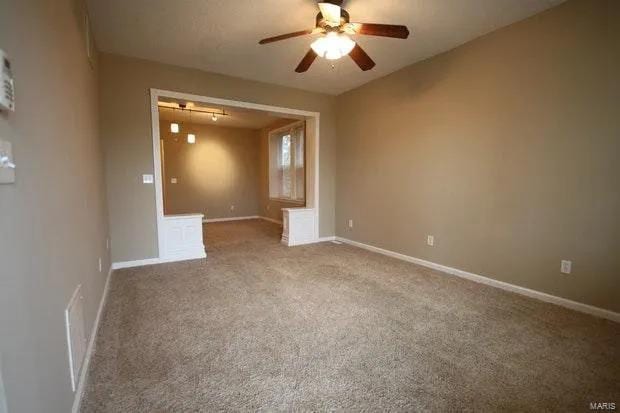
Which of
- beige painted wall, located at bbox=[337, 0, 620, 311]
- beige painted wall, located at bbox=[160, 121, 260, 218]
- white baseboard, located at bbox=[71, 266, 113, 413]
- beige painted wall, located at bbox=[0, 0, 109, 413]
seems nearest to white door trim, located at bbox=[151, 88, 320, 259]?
beige painted wall, located at bbox=[337, 0, 620, 311]

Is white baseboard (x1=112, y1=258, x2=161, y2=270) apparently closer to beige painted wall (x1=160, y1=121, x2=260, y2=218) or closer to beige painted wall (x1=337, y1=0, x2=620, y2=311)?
beige painted wall (x1=337, y1=0, x2=620, y2=311)

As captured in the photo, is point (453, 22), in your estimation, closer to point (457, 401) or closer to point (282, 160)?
point (457, 401)

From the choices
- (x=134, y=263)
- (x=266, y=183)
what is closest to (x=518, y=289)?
(x=134, y=263)

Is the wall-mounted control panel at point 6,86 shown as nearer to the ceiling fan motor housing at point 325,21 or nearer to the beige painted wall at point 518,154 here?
the ceiling fan motor housing at point 325,21

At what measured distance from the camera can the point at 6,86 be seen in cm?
81

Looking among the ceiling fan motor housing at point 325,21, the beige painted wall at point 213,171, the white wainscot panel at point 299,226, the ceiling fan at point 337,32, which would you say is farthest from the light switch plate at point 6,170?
the beige painted wall at point 213,171

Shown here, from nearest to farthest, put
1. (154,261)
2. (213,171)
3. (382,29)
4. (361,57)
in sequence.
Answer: (382,29)
(361,57)
(154,261)
(213,171)

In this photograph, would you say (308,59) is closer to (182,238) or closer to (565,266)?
(182,238)

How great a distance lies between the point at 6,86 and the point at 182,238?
11.6 ft

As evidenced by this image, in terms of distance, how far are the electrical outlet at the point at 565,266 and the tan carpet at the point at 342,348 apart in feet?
1.15

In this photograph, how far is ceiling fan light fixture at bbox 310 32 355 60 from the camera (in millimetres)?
2500

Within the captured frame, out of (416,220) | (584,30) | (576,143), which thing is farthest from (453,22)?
(416,220)

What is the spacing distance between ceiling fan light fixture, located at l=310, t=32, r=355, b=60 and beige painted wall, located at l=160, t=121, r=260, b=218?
5.77m

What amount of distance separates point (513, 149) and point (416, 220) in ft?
4.63
